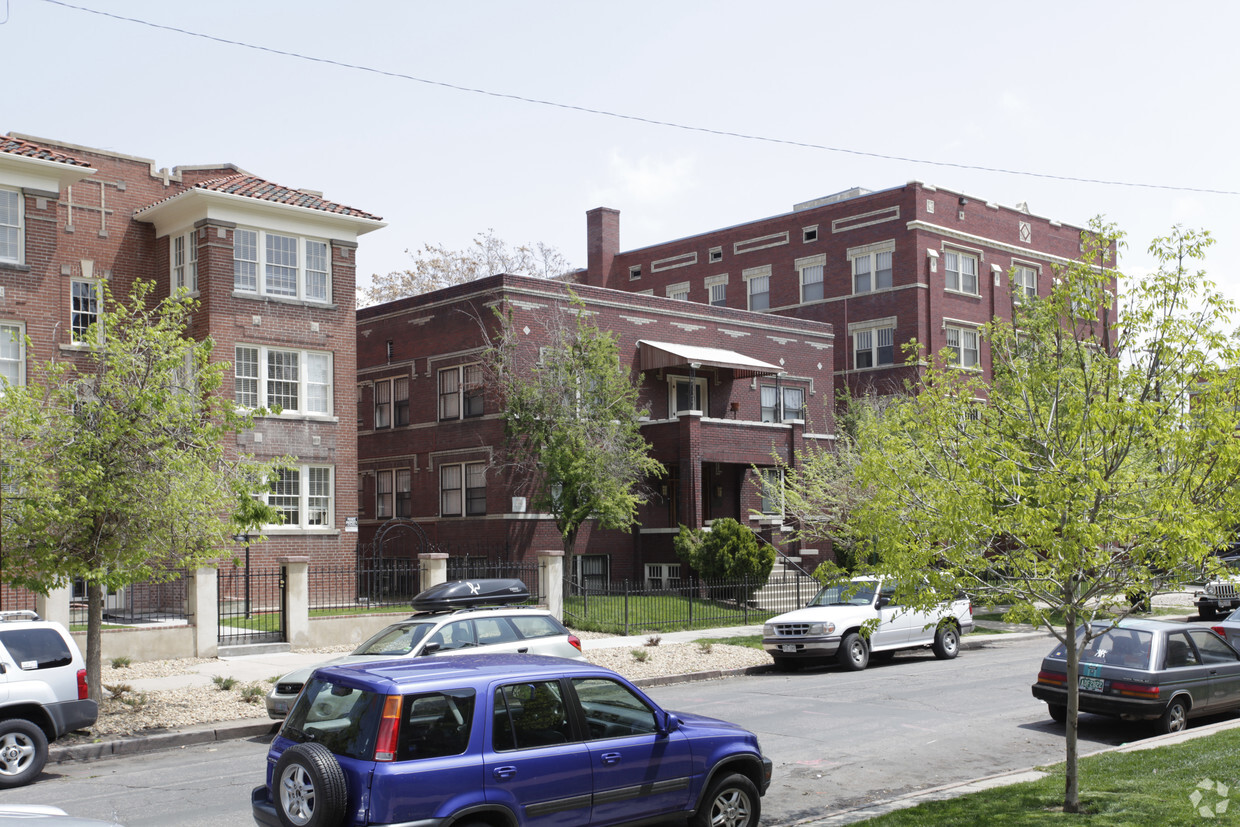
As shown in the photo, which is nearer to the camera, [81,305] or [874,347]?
[81,305]

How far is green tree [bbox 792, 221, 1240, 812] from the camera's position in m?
9.09

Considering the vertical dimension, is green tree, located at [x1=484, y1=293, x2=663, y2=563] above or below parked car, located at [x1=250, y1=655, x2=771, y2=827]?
above

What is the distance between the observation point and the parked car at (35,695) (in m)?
12.1

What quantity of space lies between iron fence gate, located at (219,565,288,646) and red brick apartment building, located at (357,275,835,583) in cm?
678

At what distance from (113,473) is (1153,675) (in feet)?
44.6

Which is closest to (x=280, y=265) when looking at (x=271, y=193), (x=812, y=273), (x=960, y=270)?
(x=271, y=193)

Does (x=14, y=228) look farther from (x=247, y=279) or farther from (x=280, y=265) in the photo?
(x=280, y=265)

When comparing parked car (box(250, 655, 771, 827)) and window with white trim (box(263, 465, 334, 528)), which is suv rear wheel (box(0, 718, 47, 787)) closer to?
parked car (box(250, 655, 771, 827))

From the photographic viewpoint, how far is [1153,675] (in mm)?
14008

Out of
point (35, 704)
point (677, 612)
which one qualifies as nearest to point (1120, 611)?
point (35, 704)

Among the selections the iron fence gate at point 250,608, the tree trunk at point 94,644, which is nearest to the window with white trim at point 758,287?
the iron fence gate at point 250,608

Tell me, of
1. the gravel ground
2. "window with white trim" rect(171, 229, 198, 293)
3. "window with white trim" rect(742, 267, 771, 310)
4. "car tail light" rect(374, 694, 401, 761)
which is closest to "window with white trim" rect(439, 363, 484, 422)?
"window with white trim" rect(171, 229, 198, 293)

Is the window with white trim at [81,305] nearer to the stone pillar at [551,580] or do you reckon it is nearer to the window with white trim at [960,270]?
the stone pillar at [551,580]

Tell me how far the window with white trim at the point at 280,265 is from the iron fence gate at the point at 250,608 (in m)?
7.42
